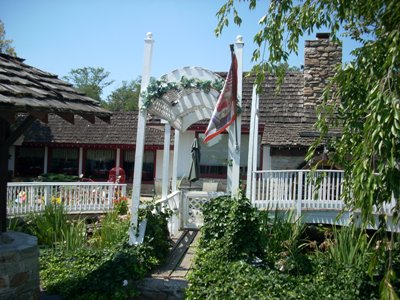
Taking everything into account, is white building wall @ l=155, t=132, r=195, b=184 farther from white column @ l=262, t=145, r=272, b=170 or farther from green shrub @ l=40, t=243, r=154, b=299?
green shrub @ l=40, t=243, r=154, b=299

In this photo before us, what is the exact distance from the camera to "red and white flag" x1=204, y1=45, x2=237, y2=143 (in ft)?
25.6

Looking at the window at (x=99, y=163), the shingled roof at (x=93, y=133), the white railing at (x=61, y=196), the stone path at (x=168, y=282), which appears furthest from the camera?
the window at (x=99, y=163)

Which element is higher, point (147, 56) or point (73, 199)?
point (147, 56)

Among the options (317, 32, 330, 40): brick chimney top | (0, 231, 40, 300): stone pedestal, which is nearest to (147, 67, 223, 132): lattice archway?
(0, 231, 40, 300): stone pedestal

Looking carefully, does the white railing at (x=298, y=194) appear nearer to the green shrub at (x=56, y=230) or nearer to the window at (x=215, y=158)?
the green shrub at (x=56, y=230)

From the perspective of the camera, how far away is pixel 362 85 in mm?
5055

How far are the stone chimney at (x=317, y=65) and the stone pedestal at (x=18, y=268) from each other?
10.9 metres

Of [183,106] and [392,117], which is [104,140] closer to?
[183,106]

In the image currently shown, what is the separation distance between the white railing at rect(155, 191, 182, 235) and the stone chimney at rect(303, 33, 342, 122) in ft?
20.3

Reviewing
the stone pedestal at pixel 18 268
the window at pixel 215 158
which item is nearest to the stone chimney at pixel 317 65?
the window at pixel 215 158

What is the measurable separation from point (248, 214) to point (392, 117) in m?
4.33

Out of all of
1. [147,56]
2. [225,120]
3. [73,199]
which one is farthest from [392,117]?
[73,199]

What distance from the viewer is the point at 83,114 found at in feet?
20.6

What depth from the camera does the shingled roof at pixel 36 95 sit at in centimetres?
512
